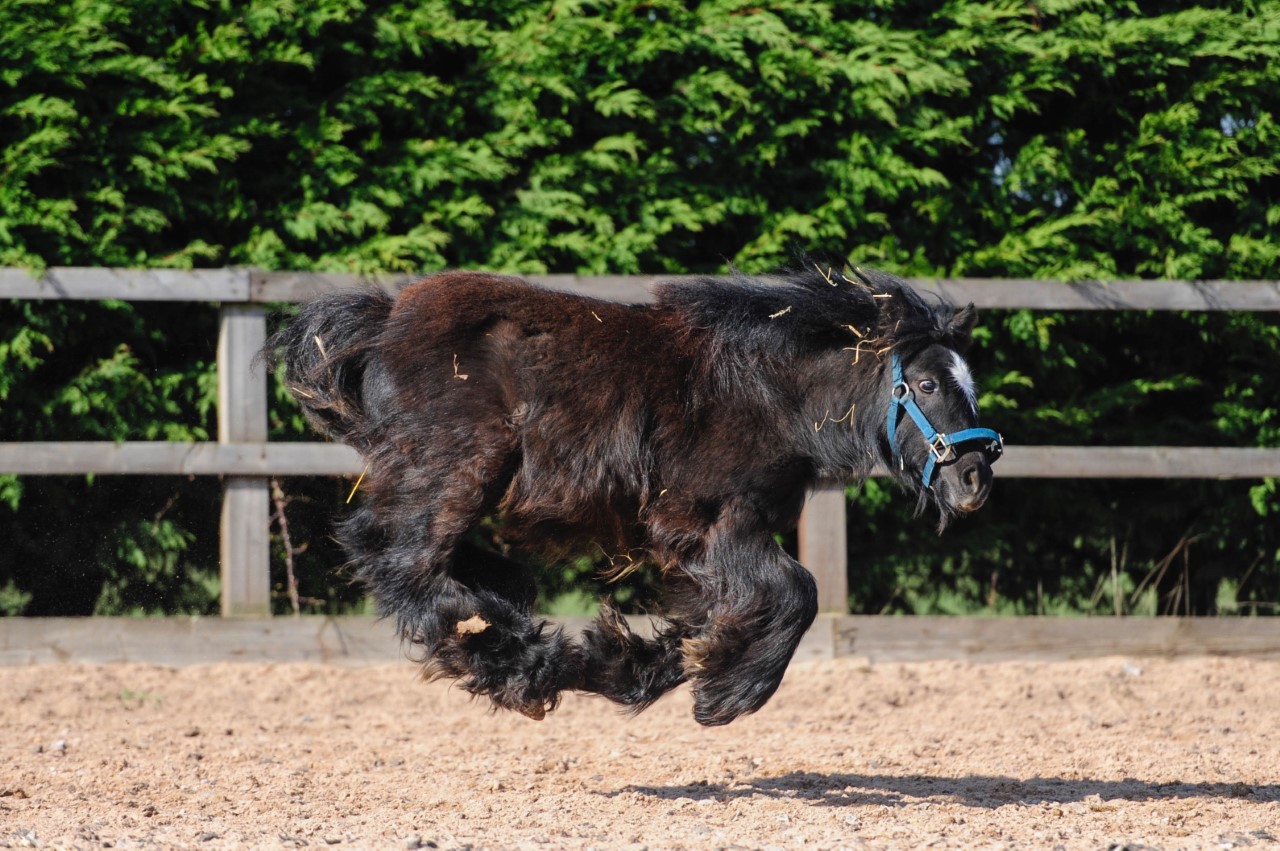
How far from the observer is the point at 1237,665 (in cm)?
721

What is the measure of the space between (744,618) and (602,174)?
3596mm

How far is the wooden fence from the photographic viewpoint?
656cm

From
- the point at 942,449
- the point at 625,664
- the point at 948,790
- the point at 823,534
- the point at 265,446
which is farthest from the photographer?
the point at 823,534

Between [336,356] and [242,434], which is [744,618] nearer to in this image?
[336,356]

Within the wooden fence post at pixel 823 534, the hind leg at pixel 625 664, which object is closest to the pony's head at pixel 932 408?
the hind leg at pixel 625 664

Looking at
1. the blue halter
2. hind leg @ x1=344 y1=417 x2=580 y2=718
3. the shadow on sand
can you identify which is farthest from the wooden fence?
hind leg @ x1=344 y1=417 x2=580 y2=718

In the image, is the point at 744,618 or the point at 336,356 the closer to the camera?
the point at 744,618

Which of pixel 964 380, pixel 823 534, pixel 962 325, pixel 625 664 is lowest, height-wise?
pixel 625 664

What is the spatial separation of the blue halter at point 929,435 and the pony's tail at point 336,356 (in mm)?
1648

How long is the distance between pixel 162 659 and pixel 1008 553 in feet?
15.7

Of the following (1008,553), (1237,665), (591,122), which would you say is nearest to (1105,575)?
(1008,553)

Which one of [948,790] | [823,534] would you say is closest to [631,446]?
[948,790]

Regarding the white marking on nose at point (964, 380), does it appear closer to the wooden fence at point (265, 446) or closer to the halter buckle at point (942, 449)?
the halter buckle at point (942, 449)

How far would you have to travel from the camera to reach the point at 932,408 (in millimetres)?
4312
